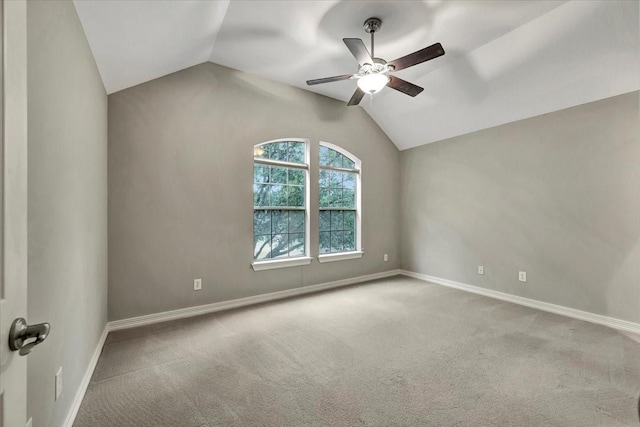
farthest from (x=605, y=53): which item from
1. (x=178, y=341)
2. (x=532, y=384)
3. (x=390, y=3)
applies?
(x=178, y=341)

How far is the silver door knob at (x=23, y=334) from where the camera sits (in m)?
0.65

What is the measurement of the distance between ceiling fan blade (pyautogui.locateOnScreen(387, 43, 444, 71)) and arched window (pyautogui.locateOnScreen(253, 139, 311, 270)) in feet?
6.78

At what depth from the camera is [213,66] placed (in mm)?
3576

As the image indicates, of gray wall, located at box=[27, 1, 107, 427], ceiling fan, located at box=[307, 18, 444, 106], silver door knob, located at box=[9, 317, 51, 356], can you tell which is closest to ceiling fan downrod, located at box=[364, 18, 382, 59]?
ceiling fan, located at box=[307, 18, 444, 106]

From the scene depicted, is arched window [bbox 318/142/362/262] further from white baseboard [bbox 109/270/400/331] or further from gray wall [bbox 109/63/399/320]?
white baseboard [bbox 109/270/400/331]

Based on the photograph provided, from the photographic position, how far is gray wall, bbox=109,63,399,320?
9.93 feet

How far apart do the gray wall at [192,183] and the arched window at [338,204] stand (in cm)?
27

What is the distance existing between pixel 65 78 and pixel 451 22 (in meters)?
3.16

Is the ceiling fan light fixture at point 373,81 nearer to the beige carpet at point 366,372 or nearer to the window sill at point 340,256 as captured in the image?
the beige carpet at point 366,372

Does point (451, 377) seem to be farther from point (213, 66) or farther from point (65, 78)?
point (213, 66)

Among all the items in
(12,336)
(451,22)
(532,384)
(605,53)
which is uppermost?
(451,22)

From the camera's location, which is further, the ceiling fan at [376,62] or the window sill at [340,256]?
the window sill at [340,256]

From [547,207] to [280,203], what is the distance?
11.5ft

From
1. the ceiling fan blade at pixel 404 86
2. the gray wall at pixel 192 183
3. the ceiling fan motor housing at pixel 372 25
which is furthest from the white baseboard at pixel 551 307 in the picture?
the ceiling fan motor housing at pixel 372 25
